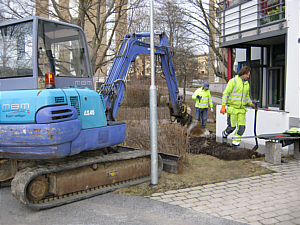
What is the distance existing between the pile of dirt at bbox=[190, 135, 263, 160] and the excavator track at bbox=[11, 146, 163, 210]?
110 inches

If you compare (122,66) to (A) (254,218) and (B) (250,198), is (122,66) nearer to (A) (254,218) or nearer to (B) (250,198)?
(B) (250,198)

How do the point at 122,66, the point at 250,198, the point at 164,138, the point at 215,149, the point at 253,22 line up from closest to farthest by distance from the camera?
the point at 250,198
the point at 164,138
the point at 122,66
the point at 215,149
the point at 253,22

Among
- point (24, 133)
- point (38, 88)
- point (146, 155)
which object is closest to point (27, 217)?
point (24, 133)

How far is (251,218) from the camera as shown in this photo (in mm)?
4402

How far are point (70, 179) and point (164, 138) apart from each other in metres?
2.87

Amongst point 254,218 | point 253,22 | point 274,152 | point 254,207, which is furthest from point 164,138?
point 253,22

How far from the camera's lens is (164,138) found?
24.4 ft

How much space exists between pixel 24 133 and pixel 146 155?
8.66 feet

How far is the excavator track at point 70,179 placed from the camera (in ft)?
15.5

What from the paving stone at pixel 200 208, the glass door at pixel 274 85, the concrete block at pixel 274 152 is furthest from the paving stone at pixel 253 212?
the glass door at pixel 274 85

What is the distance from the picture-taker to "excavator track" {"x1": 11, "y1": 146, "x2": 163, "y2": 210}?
4.73m

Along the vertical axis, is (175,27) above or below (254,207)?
above

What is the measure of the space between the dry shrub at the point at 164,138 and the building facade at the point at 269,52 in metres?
2.78

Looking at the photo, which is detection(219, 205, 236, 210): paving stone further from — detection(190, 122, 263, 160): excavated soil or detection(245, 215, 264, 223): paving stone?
detection(190, 122, 263, 160): excavated soil
